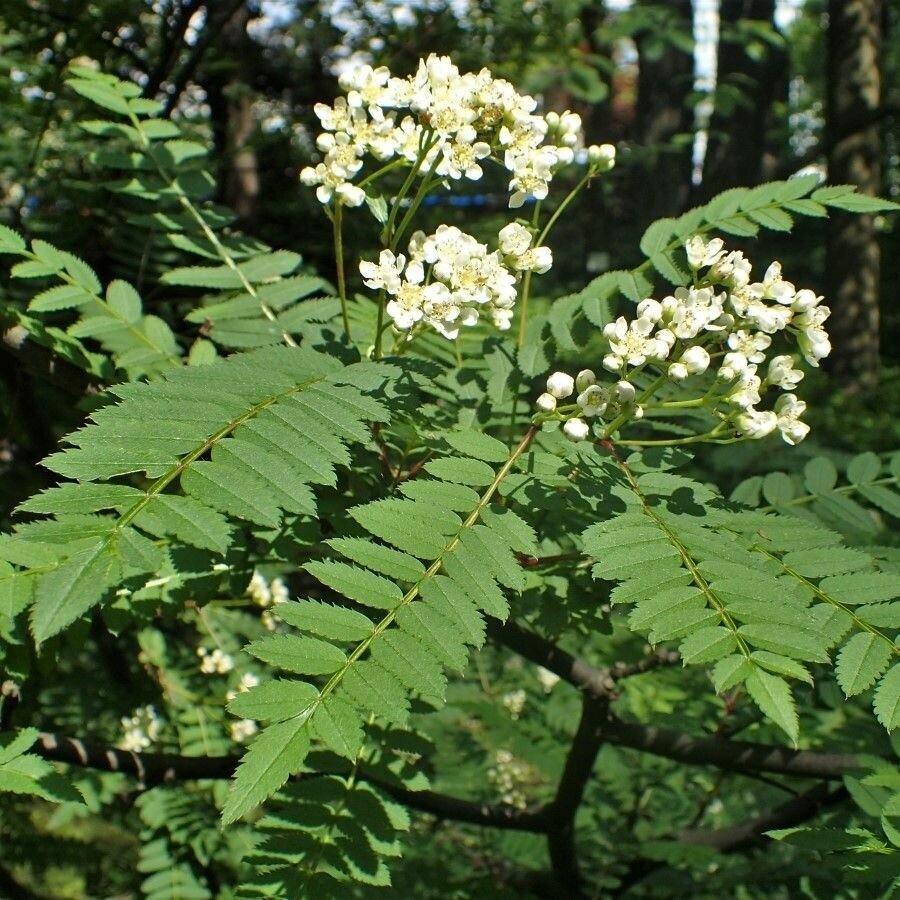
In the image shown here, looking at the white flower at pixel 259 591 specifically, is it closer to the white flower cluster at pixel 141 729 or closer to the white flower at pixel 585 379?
the white flower cluster at pixel 141 729

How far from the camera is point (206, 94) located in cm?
455

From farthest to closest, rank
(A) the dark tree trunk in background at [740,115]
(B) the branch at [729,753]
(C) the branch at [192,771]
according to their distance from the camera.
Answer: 1. (A) the dark tree trunk in background at [740,115]
2. (B) the branch at [729,753]
3. (C) the branch at [192,771]

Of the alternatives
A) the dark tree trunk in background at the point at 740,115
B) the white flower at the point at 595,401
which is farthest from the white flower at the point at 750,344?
the dark tree trunk in background at the point at 740,115

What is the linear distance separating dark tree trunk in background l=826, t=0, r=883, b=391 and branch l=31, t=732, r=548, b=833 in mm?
6733

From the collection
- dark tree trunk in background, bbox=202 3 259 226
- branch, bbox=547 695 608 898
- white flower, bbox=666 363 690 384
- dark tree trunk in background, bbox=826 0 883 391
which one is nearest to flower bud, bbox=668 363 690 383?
white flower, bbox=666 363 690 384

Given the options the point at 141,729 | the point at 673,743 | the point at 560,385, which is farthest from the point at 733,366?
the point at 141,729

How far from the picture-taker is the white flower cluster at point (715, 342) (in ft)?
4.54

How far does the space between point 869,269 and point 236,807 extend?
33.7ft

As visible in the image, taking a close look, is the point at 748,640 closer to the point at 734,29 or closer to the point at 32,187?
the point at 32,187

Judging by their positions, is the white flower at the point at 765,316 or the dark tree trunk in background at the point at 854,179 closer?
the white flower at the point at 765,316

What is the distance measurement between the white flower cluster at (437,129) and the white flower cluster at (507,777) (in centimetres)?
198

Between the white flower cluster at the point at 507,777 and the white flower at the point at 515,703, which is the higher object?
the white flower at the point at 515,703

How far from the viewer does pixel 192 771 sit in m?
1.82

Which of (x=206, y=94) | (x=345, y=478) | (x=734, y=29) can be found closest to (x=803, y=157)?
(x=734, y=29)
